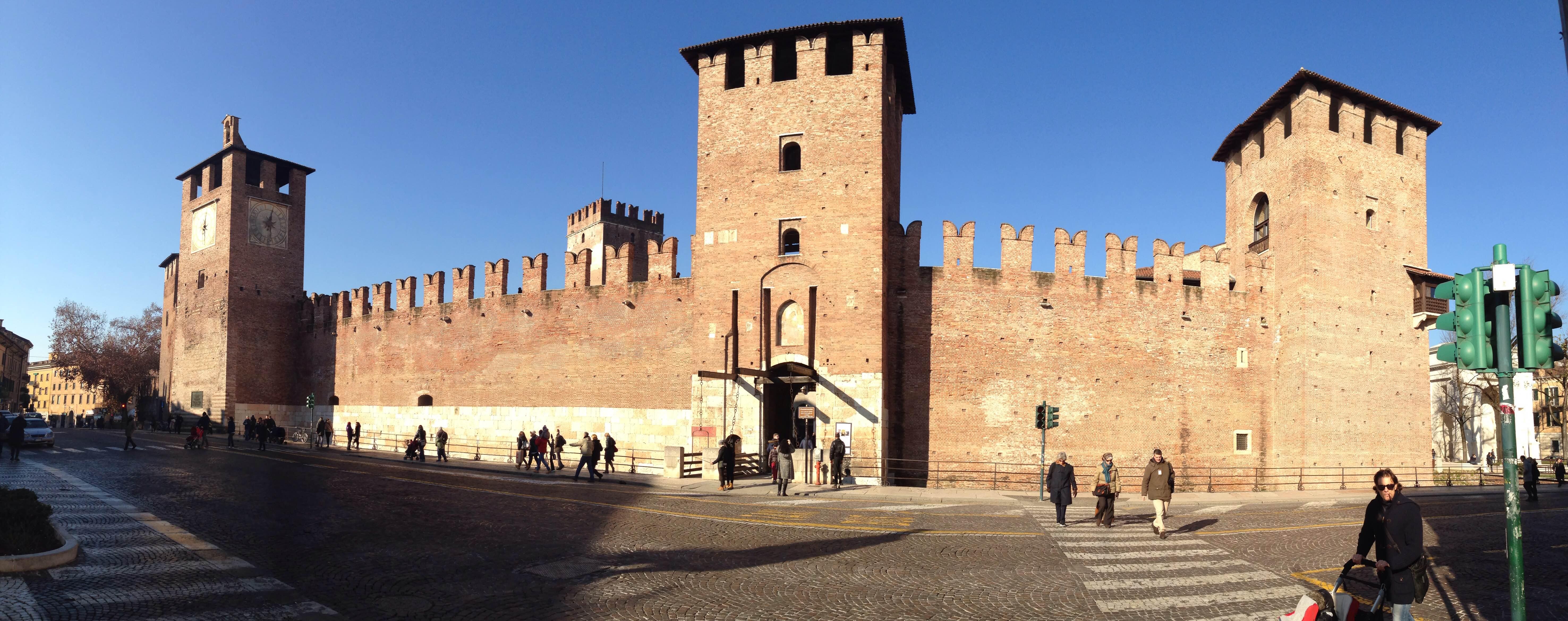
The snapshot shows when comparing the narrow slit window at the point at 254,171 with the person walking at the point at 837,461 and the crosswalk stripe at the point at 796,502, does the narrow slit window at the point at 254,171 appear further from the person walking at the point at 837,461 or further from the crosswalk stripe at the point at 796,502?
the crosswalk stripe at the point at 796,502

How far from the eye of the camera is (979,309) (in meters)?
25.2

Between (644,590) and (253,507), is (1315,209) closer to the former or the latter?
(644,590)

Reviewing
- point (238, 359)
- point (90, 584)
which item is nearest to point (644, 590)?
point (90, 584)

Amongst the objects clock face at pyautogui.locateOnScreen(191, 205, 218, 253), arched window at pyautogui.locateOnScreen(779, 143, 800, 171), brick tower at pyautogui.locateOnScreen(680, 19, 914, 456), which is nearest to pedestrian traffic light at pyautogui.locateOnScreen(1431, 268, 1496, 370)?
brick tower at pyautogui.locateOnScreen(680, 19, 914, 456)

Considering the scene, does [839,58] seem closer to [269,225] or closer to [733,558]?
[733,558]

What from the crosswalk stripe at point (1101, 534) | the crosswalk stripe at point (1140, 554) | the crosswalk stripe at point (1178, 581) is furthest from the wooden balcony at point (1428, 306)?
the crosswalk stripe at point (1178, 581)

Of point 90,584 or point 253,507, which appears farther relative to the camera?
point 253,507

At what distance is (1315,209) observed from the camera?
988 inches

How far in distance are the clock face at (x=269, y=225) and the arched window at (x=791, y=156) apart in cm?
2836

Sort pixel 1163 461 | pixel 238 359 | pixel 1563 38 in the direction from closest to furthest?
pixel 1563 38
pixel 1163 461
pixel 238 359

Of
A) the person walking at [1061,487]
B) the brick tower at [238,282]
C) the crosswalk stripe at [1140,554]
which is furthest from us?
the brick tower at [238,282]

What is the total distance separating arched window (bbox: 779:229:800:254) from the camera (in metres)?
24.8

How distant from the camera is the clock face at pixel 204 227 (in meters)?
40.9

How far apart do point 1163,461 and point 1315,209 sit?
16013 millimetres
